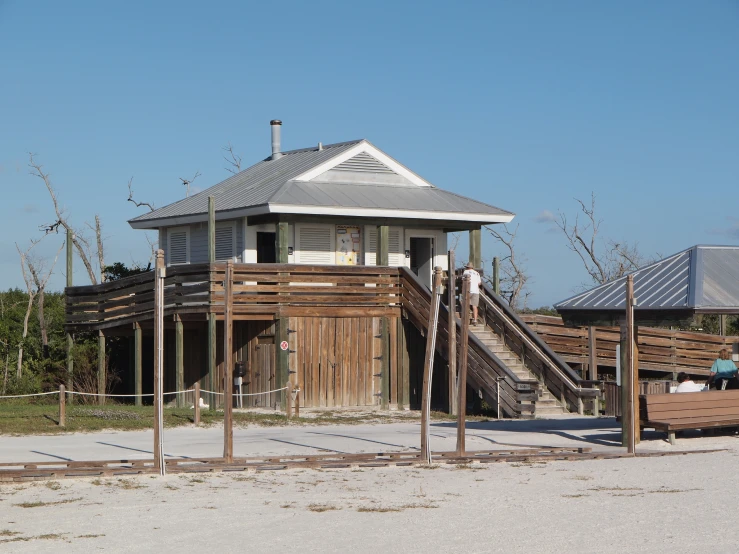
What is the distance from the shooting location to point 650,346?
33.2 metres

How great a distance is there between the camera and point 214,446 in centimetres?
1964

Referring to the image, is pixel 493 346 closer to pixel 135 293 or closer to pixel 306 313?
pixel 306 313

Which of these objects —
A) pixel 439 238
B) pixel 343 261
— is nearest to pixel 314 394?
pixel 343 261

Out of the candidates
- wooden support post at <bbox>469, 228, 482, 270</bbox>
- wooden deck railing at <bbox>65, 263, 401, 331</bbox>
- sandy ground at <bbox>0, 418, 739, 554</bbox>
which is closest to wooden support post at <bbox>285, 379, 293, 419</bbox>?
wooden deck railing at <bbox>65, 263, 401, 331</bbox>

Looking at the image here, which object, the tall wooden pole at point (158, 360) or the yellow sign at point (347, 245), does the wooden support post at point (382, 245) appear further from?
the tall wooden pole at point (158, 360)

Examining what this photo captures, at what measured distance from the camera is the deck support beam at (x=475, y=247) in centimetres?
3212

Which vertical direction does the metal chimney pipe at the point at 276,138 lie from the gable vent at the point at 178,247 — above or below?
above

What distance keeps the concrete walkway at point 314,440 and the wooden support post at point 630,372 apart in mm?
594

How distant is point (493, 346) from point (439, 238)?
516 centimetres

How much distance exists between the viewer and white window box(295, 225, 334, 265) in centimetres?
3042

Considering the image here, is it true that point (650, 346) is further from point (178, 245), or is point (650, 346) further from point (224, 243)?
point (178, 245)

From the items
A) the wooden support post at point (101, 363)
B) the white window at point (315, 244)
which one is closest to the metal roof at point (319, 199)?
the white window at point (315, 244)

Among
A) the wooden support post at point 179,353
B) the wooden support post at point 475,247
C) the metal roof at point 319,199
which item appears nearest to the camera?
the wooden support post at point 179,353

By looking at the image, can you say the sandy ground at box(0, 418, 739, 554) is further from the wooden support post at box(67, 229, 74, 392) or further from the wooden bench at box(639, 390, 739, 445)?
the wooden support post at box(67, 229, 74, 392)
